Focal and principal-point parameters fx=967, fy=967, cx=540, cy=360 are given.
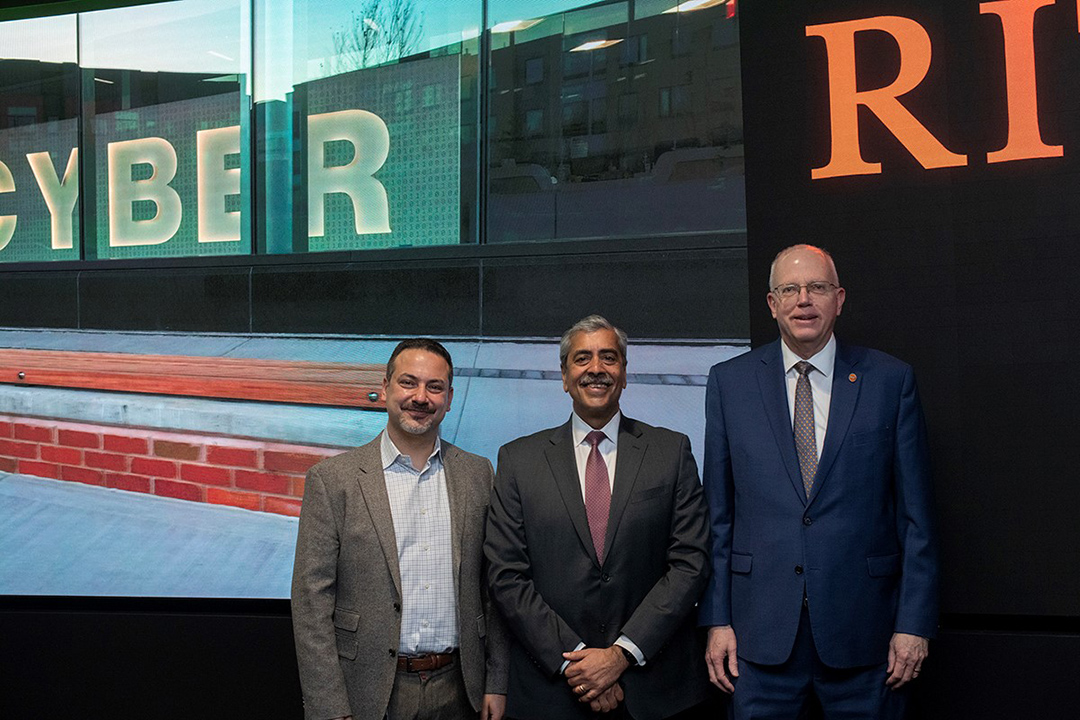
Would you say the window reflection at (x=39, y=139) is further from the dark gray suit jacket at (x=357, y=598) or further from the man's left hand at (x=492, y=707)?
the man's left hand at (x=492, y=707)

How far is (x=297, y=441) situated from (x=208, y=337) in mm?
574

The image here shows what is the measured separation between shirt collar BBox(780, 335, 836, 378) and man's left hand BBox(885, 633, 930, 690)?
649 mm

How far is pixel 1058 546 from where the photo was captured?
2723 mm

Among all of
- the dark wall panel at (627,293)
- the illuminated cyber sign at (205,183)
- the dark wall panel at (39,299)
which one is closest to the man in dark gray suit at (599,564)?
the dark wall panel at (627,293)

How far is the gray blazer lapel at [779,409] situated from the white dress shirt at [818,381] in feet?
0.06

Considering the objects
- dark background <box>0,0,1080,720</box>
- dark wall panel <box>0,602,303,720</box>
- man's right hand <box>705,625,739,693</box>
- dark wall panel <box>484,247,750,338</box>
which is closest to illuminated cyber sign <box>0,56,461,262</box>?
dark wall panel <box>484,247,750,338</box>

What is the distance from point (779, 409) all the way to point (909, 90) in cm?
114

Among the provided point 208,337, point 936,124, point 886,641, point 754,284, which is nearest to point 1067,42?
point 936,124

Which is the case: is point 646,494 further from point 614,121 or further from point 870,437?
point 614,121

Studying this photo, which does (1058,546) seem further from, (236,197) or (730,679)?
(236,197)

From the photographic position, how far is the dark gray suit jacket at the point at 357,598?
2.30 metres

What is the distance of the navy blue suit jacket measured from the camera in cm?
227

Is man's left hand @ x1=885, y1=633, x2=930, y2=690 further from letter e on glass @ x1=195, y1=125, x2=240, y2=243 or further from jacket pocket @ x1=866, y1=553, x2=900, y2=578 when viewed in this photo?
letter e on glass @ x1=195, y1=125, x2=240, y2=243

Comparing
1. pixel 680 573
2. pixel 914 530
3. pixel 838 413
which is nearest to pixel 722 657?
pixel 680 573
